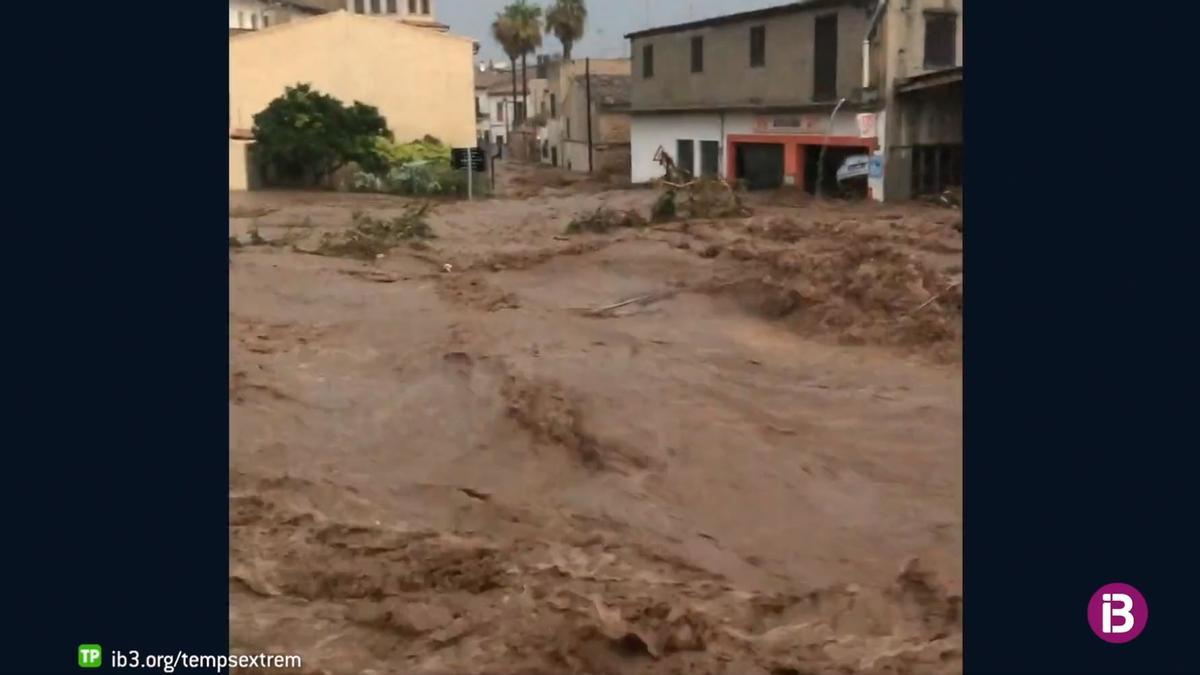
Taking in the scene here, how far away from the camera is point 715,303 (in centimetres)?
1333

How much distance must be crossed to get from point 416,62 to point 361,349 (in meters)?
22.1

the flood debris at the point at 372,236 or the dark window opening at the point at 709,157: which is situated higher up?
the dark window opening at the point at 709,157

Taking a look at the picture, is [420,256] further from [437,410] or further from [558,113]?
[558,113]

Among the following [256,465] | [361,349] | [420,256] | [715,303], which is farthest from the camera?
[420,256]

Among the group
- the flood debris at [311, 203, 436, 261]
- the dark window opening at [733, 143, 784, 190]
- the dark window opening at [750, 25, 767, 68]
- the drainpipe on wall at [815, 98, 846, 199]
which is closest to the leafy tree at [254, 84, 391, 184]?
the flood debris at [311, 203, 436, 261]

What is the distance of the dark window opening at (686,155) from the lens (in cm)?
3122

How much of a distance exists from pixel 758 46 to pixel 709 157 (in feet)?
11.0

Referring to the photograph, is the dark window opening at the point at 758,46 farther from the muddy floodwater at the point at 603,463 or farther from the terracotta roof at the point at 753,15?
the muddy floodwater at the point at 603,463

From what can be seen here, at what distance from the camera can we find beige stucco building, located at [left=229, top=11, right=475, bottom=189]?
2994 cm

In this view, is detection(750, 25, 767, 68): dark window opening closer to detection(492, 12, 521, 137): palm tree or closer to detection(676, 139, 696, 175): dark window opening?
detection(676, 139, 696, 175): dark window opening

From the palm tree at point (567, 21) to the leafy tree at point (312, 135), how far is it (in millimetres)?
18894

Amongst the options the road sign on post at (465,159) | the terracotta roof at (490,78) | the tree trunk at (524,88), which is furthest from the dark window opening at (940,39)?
the terracotta roof at (490,78)

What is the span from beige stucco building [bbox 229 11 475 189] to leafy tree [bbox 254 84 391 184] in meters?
0.85

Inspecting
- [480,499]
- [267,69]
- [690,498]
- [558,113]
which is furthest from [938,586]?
[558,113]
